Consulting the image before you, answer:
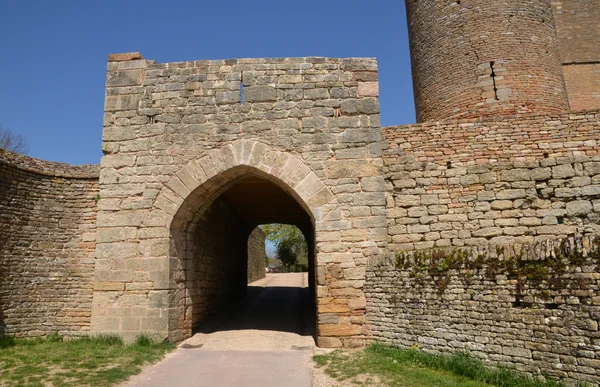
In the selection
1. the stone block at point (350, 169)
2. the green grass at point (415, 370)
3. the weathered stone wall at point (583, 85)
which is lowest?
the green grass at point (415, 370)

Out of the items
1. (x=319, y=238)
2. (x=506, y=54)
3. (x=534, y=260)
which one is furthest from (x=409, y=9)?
(x=534, y=260)

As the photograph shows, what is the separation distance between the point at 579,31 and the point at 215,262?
14692mm

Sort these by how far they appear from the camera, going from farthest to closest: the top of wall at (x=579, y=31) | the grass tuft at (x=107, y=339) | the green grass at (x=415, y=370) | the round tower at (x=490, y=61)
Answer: the top of wall at (x=579, y=31), the round tower at (x=490, y=61), the grass tuft at (x=107, y=339), the green grass at (x=415, y=370)

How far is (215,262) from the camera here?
10.8 metres

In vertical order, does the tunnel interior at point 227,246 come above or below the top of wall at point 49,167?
below

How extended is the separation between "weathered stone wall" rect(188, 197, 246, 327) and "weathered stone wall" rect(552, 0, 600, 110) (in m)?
12.0

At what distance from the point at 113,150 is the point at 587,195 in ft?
27.9

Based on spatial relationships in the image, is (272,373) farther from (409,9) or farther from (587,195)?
(409,9)

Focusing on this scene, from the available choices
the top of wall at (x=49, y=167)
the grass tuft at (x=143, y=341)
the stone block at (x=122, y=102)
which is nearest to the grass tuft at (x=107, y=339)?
the grass tuft at (x=143, y=341)

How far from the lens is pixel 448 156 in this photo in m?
8.27

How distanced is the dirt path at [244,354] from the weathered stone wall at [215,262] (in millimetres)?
515

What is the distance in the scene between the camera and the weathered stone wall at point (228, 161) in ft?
25.5

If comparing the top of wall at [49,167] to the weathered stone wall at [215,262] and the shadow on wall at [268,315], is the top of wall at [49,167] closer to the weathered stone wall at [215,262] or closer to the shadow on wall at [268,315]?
the weathered stone wall at [215,262]

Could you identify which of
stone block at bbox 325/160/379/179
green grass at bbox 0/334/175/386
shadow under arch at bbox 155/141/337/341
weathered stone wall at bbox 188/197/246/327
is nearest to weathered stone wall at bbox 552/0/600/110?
stone block at bbox 325/160/379/179
